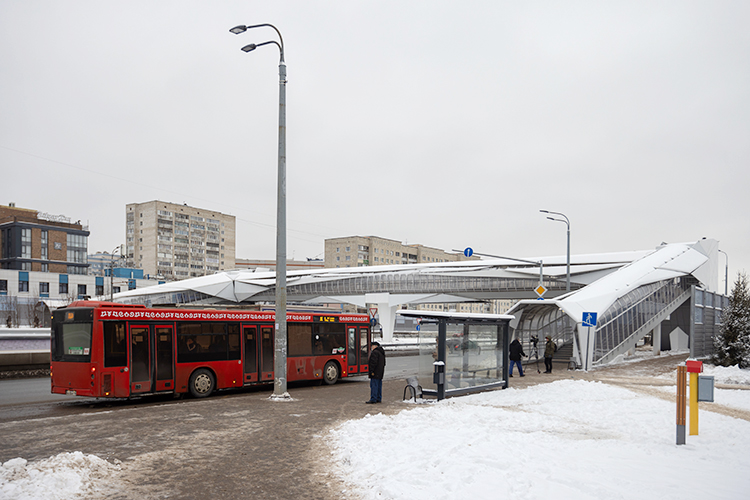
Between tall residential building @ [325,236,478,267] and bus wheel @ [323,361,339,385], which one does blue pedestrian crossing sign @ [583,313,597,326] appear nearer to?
bus wheel @ [323,361,339,385]

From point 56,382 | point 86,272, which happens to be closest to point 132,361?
point 56,382

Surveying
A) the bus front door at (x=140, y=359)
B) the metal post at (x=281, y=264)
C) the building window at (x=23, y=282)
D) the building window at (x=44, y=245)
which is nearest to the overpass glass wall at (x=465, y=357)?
the metal post at (x=281, y=264)

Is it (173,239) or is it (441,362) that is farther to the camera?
(173,239)

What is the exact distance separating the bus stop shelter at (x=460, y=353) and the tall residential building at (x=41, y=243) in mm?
85063

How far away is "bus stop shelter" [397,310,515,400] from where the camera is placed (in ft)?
46.9

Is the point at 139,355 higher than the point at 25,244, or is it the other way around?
the point at 25,244

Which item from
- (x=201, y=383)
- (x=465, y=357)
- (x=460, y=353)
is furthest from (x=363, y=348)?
(x=201, y=383)

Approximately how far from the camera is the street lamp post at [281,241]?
1446cm

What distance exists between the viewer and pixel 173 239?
119500 millimetres

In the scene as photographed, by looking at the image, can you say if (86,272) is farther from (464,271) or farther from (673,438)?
(673,438)

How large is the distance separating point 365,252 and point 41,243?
233 feet

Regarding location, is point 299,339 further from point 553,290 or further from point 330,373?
point 553,290

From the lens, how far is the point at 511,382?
19906 mm

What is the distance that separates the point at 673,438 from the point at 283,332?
29.8 ft
